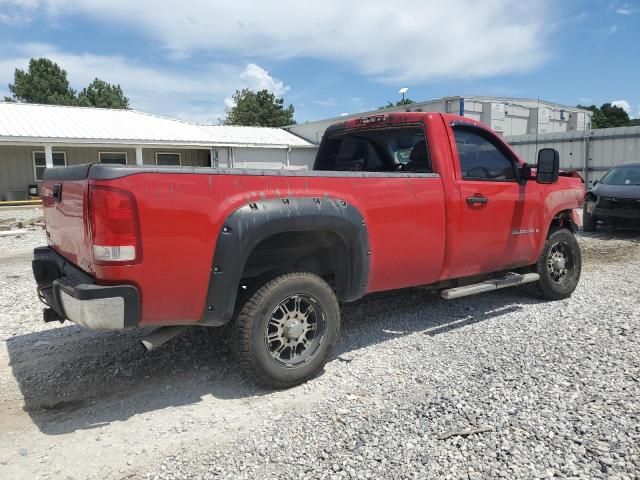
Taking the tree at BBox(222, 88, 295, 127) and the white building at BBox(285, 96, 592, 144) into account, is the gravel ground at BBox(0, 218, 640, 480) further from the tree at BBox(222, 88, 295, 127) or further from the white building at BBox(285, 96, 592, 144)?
the tree at BBox(222, 88, 295, 127)

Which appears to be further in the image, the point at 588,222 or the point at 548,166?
the point at 588,222

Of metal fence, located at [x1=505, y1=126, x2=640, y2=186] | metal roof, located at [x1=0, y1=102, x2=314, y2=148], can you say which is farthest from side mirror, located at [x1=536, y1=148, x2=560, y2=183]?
metal roof, located at [x1=0, y1=102, x2=314, y2=148]

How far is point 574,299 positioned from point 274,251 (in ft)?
13.3

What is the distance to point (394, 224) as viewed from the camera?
4.09m

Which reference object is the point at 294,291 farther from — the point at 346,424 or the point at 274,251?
the point at 346,424

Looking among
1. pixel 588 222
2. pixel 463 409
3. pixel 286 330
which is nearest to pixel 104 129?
pixel 588 222

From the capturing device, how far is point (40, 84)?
168 feet

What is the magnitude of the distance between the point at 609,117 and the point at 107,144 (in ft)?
183

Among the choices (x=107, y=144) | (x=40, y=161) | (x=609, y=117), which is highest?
(x=609, y=117)

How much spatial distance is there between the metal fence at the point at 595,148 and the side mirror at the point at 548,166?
13084 millimetres

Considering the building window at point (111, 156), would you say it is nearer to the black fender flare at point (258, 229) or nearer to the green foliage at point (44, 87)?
the black fender flare at point (258, 229)

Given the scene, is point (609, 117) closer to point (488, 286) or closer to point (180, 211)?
point (488, 286)

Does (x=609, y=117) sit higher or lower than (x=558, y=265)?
higher

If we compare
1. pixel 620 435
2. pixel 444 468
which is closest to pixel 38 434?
pixel 444 468
